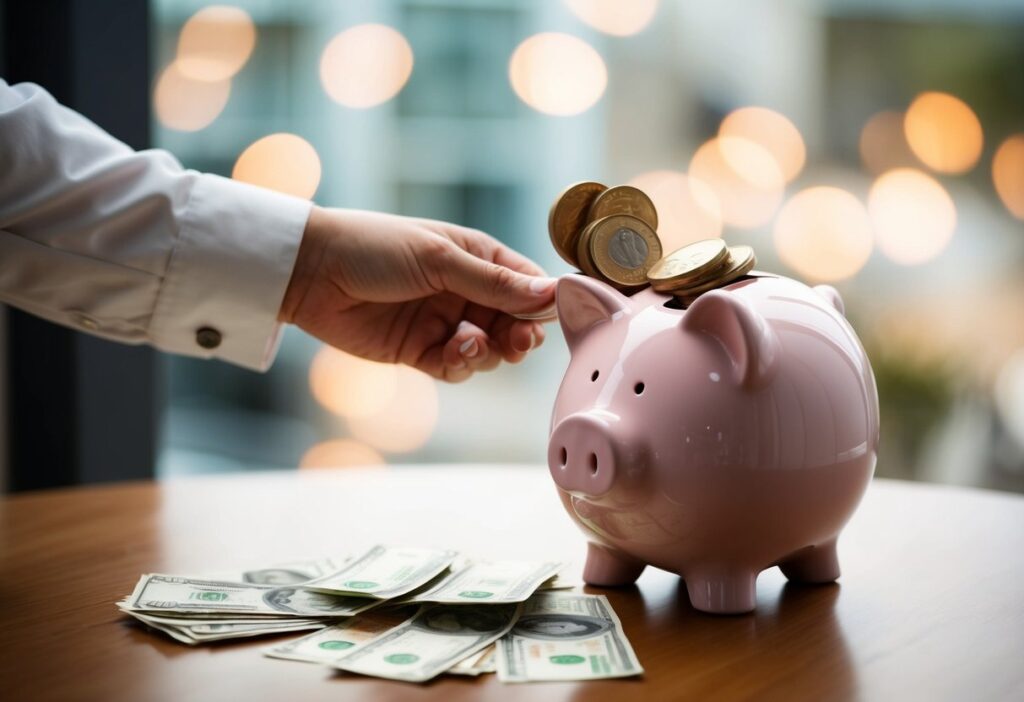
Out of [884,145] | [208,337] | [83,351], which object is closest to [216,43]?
[83,351]

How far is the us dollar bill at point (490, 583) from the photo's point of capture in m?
0.79

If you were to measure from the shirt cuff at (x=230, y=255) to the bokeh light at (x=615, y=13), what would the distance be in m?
2.21

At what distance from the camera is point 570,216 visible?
37.0 inches

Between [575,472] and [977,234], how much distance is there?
290 cm

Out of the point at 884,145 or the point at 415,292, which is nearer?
the point at 415,292

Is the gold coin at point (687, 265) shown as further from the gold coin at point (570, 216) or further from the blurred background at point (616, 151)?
the blurred background at point (616, 151)

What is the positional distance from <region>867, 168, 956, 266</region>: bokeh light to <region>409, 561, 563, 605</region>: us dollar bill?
2.54 metres

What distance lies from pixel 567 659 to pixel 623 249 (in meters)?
0.38

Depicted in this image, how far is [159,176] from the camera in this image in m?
1.10

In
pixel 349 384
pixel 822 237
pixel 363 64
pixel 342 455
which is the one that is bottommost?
pixel 342 455

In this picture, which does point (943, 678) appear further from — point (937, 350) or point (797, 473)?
point (937, 350)

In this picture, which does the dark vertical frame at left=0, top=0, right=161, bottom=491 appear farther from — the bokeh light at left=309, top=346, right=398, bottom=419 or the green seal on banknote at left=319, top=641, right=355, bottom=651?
the green seal on banknote at left=319, top=641, right=355, bottom=651

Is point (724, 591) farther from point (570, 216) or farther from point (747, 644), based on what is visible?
point (570, 216)

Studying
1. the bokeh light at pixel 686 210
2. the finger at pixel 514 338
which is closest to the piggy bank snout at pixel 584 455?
the finger at pixel 514 338
